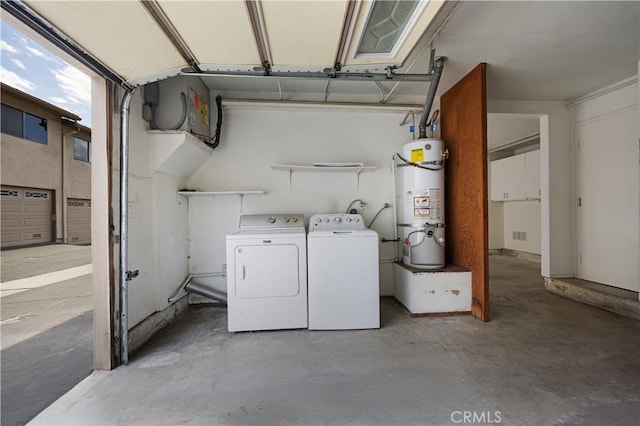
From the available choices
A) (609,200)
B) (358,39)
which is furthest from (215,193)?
(609,200)

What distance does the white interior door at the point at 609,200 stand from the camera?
2.94 m

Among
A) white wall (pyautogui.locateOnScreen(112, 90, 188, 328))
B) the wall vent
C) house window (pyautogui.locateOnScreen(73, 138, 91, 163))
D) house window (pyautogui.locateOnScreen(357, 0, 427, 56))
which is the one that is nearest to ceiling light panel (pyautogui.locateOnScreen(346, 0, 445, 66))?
house window (pyautogui.locateOnScreen(357, 0, 427, 56))

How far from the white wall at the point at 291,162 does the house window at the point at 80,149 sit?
9.22 meters

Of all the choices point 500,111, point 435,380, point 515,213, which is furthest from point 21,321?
point 515,213

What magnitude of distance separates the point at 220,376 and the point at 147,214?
5.15 ft

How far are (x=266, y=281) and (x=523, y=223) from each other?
618cm

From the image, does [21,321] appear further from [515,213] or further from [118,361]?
[515,213]

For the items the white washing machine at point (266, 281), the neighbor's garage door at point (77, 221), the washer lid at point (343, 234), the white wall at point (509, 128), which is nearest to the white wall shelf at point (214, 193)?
the white washing machine at point (266, 281)

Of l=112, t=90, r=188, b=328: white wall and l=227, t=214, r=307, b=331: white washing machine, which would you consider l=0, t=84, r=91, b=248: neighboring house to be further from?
l=227, t=214, r=307, b=331: white washing machine

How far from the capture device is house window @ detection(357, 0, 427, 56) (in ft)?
4.10

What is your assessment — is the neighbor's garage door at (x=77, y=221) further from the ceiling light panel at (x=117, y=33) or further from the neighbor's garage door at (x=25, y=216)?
the ceiling light panel at (x=117, y=33)

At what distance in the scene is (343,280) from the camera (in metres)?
2.36

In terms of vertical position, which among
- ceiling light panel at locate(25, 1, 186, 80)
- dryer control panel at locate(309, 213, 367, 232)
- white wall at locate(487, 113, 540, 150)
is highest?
white wall at locate(487, 113, 540, 150)

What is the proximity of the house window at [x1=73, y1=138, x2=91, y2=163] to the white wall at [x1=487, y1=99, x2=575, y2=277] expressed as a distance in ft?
41.2
